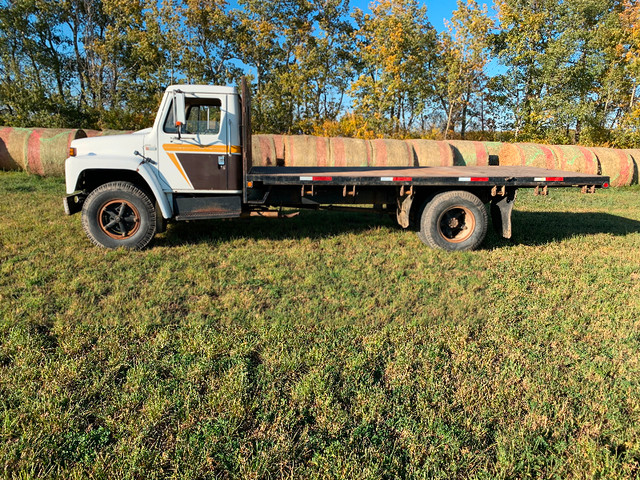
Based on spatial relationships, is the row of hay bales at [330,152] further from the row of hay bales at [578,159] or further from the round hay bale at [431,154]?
the row of hay bales at [578,159]

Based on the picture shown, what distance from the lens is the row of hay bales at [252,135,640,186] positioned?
1411 centimetres

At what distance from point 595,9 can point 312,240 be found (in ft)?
94.7

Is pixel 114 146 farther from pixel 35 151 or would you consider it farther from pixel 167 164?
pixel 35 151

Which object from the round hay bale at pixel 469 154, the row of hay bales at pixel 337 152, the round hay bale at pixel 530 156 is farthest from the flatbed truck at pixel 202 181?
the round hay bale at pixel 530 156

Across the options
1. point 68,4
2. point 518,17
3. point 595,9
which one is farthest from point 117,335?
point 68,4

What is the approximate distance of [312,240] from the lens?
6840 mm

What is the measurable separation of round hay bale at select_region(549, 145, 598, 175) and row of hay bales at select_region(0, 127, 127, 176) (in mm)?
17739

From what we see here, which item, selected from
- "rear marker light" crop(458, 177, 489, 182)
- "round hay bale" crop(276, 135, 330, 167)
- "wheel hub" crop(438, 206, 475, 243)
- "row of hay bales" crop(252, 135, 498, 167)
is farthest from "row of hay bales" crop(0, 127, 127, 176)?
"rear marker light" crop(458, 177, 489, 182)

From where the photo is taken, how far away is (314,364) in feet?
10.5

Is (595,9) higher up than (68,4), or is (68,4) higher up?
(68,4)

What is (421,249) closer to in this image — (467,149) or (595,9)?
(467,149)

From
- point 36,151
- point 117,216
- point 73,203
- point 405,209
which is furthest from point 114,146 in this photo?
point 36,151

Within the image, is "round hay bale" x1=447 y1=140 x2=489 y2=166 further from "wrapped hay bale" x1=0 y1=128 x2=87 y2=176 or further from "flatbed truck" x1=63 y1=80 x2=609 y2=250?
"wrapped hay bale" x1=0 y1=128 x2=87 y2=176

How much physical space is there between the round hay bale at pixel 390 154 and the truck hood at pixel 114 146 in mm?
9438
